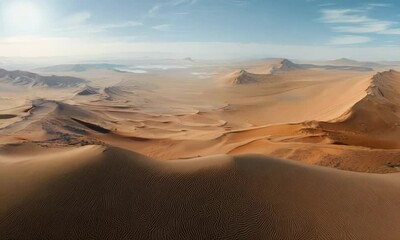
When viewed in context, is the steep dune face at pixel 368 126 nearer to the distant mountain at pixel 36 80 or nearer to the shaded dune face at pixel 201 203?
the shaded dune face at pixel 201 203

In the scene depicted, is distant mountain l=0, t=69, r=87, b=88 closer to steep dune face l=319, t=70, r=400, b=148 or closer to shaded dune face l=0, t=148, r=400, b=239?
steep dune face l=319, t=70, r=400, b=148

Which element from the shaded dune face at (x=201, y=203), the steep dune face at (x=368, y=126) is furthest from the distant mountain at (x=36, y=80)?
the shaded dune face at (x=201, y=203)

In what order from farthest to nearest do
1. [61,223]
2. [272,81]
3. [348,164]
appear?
[272,81], [348,164], [61,223]

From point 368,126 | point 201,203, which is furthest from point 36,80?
point 201,203

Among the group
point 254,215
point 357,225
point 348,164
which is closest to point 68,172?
point 254,215

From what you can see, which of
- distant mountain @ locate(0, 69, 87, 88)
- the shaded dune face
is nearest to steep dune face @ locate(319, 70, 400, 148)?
the shaded dune face

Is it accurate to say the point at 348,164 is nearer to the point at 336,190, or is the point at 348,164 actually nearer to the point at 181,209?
the point at 336,190
